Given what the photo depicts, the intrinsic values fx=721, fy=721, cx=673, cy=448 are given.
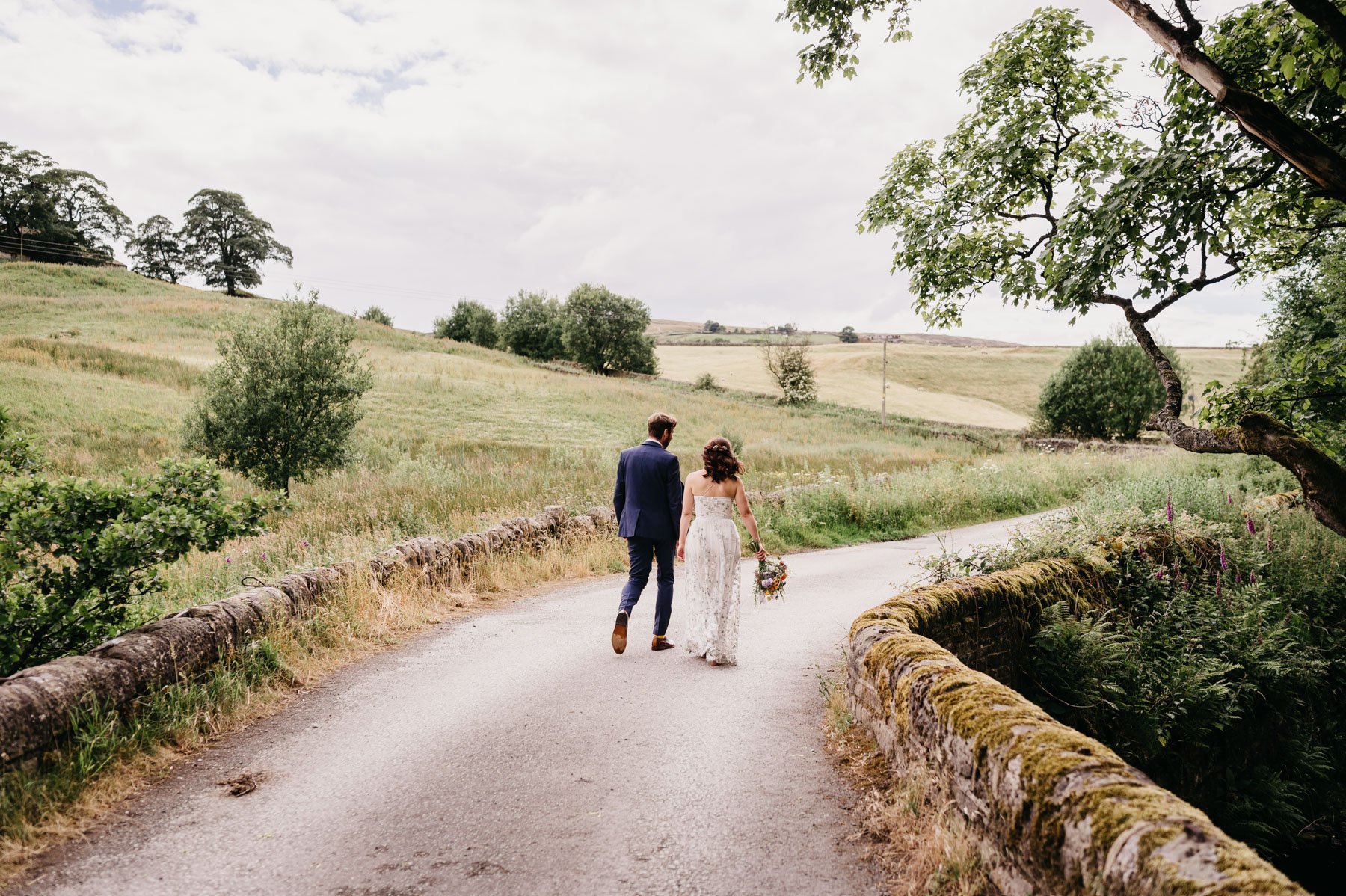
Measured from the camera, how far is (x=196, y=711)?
5.16 m

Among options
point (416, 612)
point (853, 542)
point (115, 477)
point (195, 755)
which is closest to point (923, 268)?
point (853, 542)

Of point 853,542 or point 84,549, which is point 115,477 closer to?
→ point 84,549

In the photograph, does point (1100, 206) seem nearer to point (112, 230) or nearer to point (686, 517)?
point (686, 517)

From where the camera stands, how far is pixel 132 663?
16.0 ft

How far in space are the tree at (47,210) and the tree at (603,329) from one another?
58.2 m

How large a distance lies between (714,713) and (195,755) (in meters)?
3.63

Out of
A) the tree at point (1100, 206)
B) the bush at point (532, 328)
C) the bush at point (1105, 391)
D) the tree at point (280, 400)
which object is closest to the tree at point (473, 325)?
the bush at point (532, 328)

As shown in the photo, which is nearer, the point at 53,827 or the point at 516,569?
the point at 53,827

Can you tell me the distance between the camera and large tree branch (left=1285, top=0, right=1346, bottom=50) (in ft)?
15.7

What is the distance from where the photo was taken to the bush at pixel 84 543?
515 cm

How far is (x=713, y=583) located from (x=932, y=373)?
95.8 meters

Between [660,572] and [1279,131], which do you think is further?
[660,572]

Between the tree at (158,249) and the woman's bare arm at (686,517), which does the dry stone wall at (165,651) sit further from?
the tree at (158,249)

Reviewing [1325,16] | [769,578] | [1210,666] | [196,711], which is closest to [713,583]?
[769,578]
